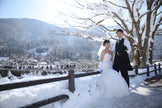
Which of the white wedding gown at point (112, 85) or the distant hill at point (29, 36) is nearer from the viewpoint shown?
the white wedding gown at point (112, 85)

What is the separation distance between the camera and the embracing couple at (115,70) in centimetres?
301

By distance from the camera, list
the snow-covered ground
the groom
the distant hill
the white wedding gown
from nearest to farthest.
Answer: the snow-covered ground, the white wedding gown, the groom, the distant hill

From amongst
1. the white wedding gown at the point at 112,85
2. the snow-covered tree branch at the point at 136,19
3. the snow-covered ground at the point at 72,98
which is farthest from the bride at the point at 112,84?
the snow-covered tree branch at the point at 136,19

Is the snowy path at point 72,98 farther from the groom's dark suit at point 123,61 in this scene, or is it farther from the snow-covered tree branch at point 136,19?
the snow-covered tree branch at point 136,19

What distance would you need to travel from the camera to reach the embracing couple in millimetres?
3012

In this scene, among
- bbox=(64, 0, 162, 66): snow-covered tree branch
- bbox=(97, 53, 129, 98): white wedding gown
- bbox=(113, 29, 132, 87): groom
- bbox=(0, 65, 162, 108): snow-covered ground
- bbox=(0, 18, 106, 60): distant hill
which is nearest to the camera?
bbox=(0, 65, 162, 108): snow-covered ground

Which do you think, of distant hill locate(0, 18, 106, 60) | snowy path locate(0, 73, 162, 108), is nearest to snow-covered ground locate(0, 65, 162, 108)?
snowy path locate(0, 73, 162, 108)

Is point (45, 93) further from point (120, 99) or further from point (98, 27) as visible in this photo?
point (98, 27)

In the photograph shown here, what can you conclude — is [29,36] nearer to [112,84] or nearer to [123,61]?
[123,61]

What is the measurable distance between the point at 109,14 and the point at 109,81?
841 centimetres

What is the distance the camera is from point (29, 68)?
3000cm

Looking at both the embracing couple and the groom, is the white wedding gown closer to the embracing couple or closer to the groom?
the embracing couple

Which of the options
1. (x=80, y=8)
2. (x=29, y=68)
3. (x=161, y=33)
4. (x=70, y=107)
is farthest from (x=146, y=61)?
(x=29, y=68)

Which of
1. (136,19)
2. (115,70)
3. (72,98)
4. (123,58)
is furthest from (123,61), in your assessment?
(136,19)
